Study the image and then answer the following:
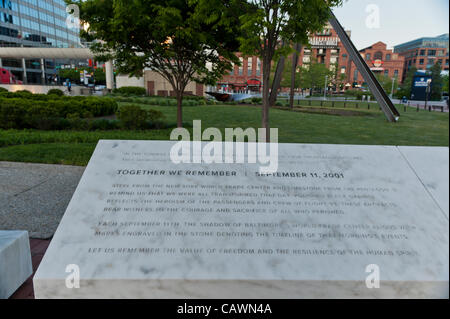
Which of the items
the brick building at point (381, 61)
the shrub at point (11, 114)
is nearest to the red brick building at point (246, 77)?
the brick building at point (381, 61)

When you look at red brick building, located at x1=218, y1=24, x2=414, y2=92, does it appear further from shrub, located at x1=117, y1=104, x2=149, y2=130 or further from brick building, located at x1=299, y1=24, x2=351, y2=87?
shrub, located at x1=117, y1=104, x2=149, y2=130

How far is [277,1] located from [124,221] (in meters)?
7.39

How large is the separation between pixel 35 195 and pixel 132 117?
23.5ft

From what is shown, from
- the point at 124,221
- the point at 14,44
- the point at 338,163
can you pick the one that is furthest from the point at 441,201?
the point at 14,44

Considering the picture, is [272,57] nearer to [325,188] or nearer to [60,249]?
[325,188]

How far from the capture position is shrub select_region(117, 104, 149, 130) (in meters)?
12.3

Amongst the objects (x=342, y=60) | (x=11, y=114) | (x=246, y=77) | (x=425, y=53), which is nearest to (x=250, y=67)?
(x=246, y=77)

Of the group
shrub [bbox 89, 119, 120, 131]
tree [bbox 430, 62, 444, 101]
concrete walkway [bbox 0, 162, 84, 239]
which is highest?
tree [bbox 430, 62, 444, 101]

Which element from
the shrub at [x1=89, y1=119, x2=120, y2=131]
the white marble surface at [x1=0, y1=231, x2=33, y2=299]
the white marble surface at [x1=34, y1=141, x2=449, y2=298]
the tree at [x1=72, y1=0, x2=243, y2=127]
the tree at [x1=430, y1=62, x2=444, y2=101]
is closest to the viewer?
the white marble surface at [x1=34, y1=141, x2=449, y2=298]

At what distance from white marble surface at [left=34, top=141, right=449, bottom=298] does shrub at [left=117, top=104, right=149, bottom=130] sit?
31.5ft

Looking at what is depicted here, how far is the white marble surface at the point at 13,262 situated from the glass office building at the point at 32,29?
64.9 metres

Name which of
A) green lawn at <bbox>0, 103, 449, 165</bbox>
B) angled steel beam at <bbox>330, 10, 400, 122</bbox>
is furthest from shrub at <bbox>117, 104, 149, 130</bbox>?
angled steel beam at <bbox>330, 10, 400, 122</bbox>

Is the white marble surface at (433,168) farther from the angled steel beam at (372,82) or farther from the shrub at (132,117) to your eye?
the angled steel beam at (372,82)

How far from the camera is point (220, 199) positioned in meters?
2.82
